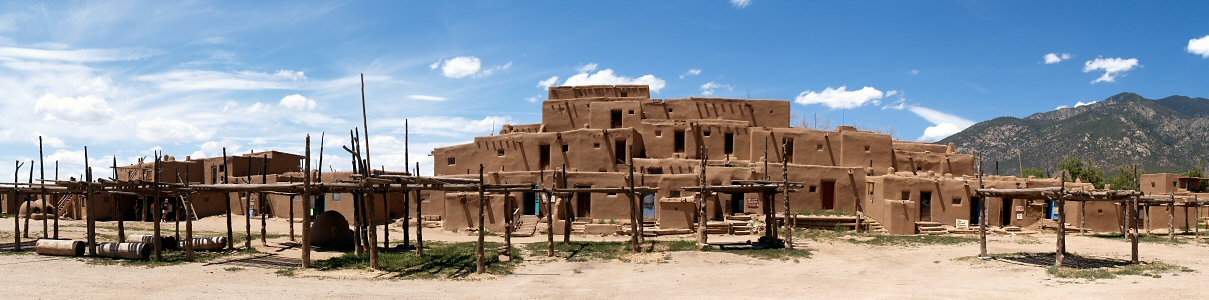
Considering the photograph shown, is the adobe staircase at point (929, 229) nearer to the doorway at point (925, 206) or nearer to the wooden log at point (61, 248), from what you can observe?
the doorway at point (925, 206)

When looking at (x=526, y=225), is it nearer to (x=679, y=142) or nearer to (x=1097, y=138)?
(x=679, y=142)

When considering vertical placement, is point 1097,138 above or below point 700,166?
above

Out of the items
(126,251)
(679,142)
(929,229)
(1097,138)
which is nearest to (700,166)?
(929,229)

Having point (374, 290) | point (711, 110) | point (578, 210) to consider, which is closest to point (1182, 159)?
point (711, 110)

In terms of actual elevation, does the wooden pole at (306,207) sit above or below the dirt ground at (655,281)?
above

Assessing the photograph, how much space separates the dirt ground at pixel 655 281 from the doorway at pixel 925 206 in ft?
32.6

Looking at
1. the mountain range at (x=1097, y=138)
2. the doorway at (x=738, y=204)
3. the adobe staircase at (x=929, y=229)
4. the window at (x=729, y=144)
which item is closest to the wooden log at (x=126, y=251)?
the doorway at (x=738, y=204)

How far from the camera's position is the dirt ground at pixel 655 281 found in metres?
15.5

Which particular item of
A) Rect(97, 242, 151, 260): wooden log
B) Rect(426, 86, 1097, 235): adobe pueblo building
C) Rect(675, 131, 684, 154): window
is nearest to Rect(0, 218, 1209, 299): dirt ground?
Rect(97, 242, 151, 260): wooden log

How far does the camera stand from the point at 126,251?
20.7 meters

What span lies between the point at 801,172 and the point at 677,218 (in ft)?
24.4

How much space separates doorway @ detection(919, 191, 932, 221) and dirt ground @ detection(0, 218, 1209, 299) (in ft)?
32.6

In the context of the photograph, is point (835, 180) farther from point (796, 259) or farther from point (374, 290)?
point (374, 290)

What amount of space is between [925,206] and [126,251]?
28.4 meters
